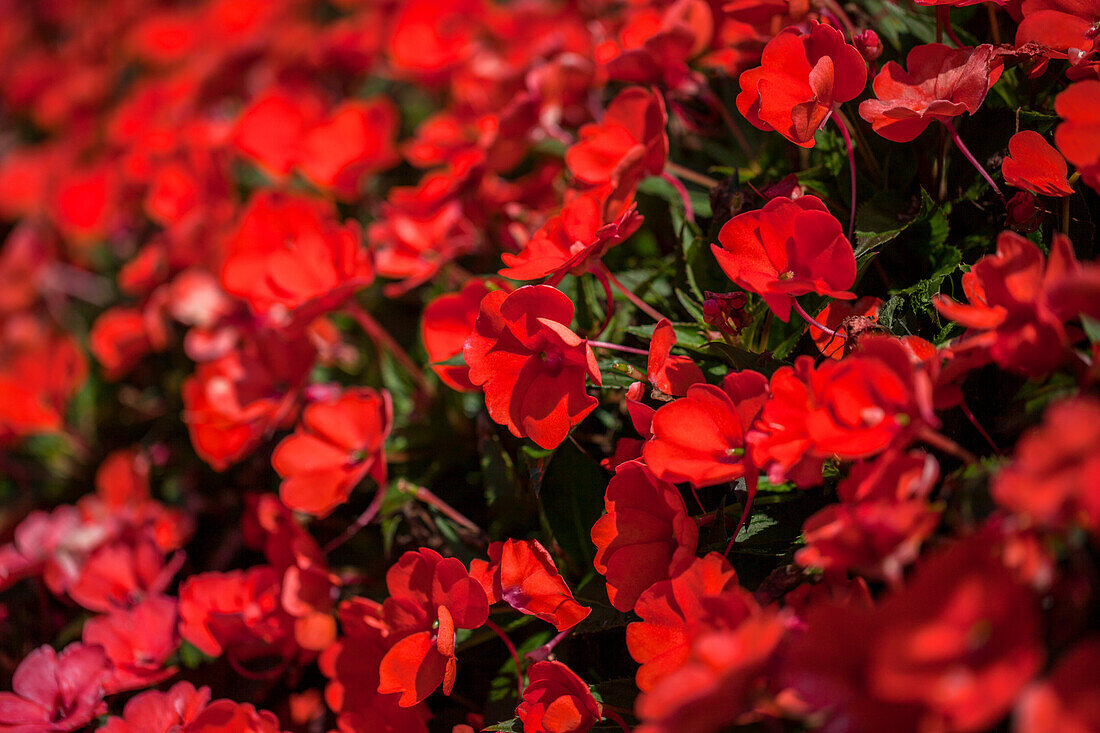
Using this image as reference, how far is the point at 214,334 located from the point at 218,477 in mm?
282

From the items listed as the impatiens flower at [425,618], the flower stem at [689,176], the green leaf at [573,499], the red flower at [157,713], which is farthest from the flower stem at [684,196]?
the red flower at [157,713]

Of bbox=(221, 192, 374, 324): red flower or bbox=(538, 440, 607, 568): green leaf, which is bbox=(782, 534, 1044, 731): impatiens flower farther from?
bbox=(221, 192, 374, 324): red flower

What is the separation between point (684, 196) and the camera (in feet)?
3.48

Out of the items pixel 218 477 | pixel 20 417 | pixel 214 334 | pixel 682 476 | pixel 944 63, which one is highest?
pixel 944 63

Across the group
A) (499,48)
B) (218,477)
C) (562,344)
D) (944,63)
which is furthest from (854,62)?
(218,477)

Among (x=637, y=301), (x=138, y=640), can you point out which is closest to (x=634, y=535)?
(x=637, y=301)

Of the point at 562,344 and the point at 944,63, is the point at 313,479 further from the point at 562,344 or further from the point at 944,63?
the point at 944,63

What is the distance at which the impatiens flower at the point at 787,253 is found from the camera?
73 cm

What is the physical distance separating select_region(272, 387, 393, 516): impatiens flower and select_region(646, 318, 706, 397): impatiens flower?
0.39m

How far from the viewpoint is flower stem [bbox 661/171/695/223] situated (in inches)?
41.6

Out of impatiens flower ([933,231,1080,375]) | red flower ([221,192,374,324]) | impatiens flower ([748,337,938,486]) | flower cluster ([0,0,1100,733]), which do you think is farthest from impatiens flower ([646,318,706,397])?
red flower ([221,192,374,324])

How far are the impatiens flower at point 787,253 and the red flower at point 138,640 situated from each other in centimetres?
90

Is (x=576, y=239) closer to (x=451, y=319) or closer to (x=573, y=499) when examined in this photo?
(x=451, y=319)

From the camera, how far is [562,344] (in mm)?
771
